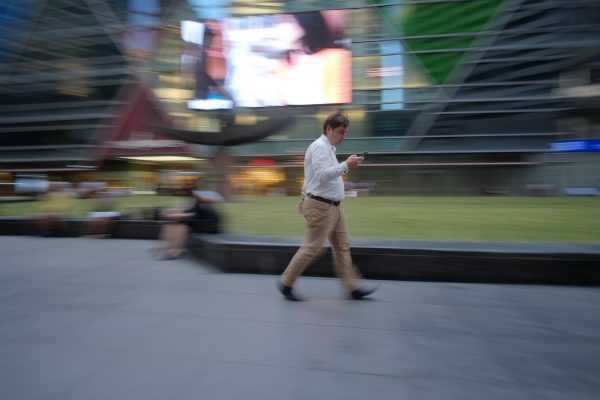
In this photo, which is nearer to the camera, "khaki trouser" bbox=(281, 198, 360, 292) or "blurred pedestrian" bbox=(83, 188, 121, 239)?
"khaki trouser" bbox=(281, 198, 360, 292)

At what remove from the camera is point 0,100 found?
3856 centimetres

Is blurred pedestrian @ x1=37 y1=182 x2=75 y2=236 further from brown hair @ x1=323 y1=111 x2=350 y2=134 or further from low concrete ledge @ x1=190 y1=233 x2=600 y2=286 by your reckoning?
brown hair @ x1=323 y1=111 x2=350 y2=134

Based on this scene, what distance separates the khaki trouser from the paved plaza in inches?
12.6

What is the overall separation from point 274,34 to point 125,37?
13287 mm

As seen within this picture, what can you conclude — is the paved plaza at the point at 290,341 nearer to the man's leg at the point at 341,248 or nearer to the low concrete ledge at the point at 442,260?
the low concrete ledge at the point at 442,260

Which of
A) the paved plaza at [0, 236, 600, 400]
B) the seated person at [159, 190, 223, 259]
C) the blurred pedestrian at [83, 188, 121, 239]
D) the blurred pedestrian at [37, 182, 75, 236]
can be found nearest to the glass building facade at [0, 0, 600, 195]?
the blurred pedestrian at [83, 188, 121, 239]

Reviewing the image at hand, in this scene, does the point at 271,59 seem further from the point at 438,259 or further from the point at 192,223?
the point at 438,259

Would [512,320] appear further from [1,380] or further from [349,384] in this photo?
[1,380]

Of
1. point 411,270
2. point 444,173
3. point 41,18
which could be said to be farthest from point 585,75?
point 41,18

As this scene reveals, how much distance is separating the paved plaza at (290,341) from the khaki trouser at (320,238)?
1.05 feet

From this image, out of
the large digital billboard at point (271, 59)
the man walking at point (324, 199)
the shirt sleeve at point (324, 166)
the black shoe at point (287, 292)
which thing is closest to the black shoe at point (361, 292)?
the man walking at point (324, 199)

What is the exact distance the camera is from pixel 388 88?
31688 millimetres

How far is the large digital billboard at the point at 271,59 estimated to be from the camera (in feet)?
104

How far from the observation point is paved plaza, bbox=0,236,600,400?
2404 millimetres
